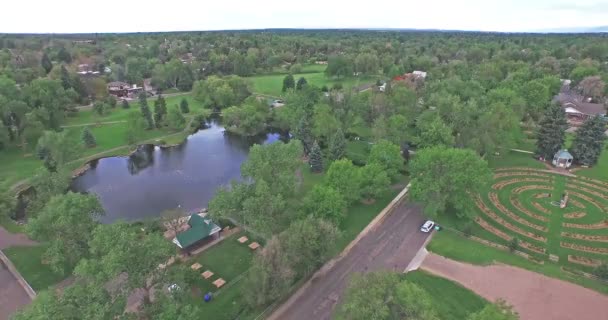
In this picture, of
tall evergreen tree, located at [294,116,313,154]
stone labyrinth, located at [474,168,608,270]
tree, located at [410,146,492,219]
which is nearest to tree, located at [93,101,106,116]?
tall evergreen tree, located at [294,116,313,154]

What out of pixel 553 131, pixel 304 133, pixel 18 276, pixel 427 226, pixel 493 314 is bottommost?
pixel 18 276

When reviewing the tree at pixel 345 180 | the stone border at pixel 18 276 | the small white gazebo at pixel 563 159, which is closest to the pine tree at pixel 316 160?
the tree at pixel 345 180

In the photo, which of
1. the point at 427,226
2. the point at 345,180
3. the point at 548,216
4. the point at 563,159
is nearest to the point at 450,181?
the point at 427,226

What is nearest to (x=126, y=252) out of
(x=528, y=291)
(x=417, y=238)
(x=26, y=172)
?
(x=417, y=238)

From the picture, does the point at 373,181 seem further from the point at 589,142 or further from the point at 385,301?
the point at 589,142

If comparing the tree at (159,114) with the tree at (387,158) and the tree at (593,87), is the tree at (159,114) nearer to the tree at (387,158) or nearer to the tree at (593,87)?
the tree at (387,158)

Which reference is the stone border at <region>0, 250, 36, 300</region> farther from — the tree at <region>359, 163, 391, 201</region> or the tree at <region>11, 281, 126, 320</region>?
the tree at <region>359, 163, 391, 201</region>
